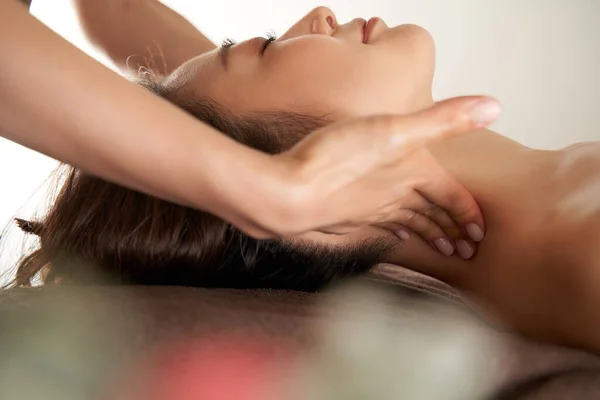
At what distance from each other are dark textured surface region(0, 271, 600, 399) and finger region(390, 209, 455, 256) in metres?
0.15

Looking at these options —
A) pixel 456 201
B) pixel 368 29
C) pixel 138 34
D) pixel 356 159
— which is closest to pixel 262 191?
pixel 356 159

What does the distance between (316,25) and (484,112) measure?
1.34 ft

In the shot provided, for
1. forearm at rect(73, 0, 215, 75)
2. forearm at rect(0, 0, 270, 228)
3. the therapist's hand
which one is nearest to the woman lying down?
the therapist's hand

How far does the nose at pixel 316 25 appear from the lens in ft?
2.97

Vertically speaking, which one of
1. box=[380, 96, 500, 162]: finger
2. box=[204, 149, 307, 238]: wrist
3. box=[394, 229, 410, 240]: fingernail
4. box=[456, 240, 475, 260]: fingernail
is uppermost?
box=[380, 96, 500, 162]: finger

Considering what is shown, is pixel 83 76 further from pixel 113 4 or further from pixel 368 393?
pixel 113 4

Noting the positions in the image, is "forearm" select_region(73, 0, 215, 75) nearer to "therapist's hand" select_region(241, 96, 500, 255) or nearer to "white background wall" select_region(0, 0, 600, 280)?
"white background wall" select_region(0, 0, 600, 280)

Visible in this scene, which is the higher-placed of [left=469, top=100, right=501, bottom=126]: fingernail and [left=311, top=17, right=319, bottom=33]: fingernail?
[left=311, top=17, right=319, bottom=33]: fingernail

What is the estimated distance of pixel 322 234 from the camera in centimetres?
80

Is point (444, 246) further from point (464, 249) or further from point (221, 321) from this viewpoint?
point (221, 321)

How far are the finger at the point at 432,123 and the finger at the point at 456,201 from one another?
147 millimetres

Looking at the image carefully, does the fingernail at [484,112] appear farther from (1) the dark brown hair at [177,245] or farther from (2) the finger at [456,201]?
(1) the dark brown hair at [177,245]

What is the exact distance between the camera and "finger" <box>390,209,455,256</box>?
775 mm

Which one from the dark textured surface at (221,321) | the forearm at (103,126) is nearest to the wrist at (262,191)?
the forearm at (103,126)
